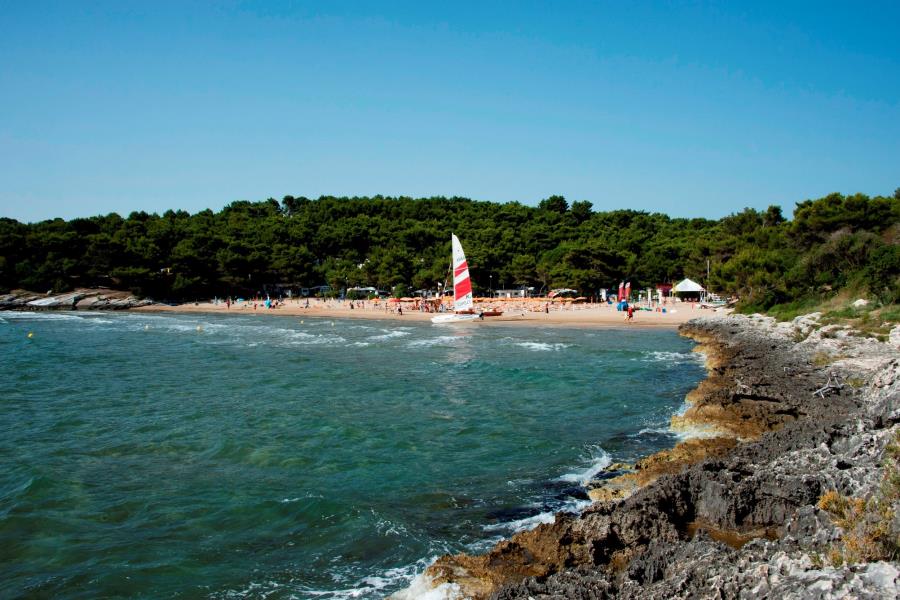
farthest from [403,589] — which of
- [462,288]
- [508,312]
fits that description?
[508,312]

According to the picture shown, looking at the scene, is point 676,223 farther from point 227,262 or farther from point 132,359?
point 132,359

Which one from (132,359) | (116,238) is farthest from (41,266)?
(132,359)

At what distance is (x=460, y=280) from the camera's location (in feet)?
147

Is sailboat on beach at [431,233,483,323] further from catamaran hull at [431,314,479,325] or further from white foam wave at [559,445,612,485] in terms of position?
white foam wave at [559,445,612,485]

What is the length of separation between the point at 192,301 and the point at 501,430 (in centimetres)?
6639

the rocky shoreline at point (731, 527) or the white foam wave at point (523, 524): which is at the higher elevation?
the rocky shoreline at point (731, 527)

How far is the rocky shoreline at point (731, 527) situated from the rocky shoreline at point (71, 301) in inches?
2707

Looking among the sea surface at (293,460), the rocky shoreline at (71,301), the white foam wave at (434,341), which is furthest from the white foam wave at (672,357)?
the rocky shoreline at (71,301)

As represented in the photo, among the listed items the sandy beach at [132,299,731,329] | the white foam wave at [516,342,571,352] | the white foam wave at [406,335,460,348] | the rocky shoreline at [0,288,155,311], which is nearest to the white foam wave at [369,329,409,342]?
the white foam wave at [406,335,460,348]

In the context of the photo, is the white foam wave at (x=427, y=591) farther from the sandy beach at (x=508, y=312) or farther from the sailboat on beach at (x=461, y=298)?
the sandy beach at (x=508, y=312)

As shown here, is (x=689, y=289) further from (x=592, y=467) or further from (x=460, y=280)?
(x=592, y=467)

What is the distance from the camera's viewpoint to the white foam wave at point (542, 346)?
30891 mm

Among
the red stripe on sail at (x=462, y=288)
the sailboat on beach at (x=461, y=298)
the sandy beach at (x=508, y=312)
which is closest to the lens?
the sailboat on beach at (x=461, y=298)

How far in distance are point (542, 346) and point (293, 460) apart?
70.1 ft
